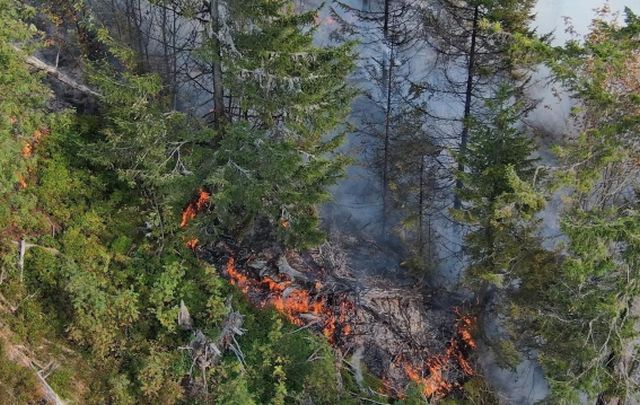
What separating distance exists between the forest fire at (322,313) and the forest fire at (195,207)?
138 cm

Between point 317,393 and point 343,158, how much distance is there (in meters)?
5.07

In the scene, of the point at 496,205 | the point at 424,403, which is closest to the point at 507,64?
the point at 496,205

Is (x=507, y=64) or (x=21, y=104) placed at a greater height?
(x=507, y=64)

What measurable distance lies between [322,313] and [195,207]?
13.1ft

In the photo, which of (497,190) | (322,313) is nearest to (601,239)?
(497,190)

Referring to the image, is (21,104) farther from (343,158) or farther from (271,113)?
(343,158)

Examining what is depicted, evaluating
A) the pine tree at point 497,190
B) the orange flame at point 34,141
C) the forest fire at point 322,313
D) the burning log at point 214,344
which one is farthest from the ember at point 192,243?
the pine tree at point 497,190

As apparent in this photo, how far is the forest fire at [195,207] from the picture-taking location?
12.9 meters

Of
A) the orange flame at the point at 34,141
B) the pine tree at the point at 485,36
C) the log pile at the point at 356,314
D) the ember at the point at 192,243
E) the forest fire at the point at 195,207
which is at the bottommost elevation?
the log pile at the point at 356,314

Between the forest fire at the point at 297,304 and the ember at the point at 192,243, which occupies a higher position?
the ember at the point at 192,243

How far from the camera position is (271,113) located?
38.1ft

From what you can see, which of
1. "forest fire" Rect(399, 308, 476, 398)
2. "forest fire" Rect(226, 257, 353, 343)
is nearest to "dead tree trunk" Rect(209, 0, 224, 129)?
"forest fire" Rect(226, 257, 353, 343)

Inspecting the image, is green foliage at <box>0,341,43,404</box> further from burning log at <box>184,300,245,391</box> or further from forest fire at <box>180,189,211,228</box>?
forest fire at <box>180,189,211,228</box>

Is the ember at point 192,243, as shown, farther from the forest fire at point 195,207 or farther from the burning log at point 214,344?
the burning log at point 214,344
